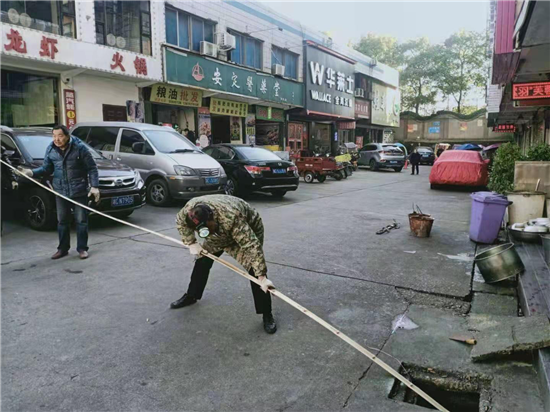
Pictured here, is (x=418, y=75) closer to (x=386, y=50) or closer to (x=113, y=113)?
(x=386, y=50)

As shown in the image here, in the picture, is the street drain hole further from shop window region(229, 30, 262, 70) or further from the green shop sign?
shop window region(229, 30, 262, 70)

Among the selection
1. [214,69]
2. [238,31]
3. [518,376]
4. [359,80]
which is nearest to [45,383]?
[518,376]

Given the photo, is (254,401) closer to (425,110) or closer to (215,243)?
(215,243)

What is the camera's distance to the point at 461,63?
142 feet

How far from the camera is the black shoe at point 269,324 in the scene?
356cm

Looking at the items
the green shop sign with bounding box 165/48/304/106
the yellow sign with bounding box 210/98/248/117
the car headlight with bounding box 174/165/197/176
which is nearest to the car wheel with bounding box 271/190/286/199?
the car headlight with bounding box 174/165/197/176

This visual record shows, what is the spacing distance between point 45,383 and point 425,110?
5035 cm

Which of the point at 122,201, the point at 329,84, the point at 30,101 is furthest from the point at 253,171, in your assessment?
the point at 329,84

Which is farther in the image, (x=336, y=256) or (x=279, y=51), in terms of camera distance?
(x=279, y=51)

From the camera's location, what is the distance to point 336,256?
5.91 meters

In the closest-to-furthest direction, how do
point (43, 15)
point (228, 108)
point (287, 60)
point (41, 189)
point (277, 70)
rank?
point (41, 189) < point (43, 15) < point (228, 108) < point (277, 70) < point (287, 60)

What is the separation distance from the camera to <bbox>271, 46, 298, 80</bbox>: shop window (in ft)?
69.5

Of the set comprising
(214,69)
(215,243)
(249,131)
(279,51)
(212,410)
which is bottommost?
(212,410)

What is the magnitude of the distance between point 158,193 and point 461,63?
42.2 meters
